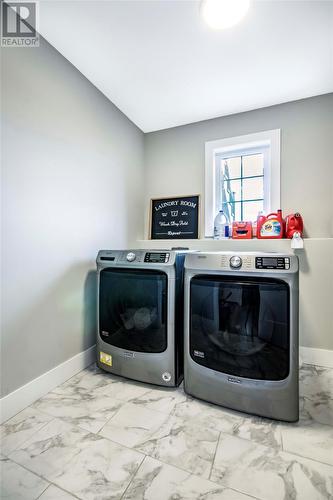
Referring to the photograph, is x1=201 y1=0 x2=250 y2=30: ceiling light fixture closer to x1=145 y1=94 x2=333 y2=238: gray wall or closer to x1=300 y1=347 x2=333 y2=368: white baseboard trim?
x1=145 y1=94 x2=333 y2=238: gray wall

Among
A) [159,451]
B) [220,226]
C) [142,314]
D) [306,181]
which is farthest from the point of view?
[220,226]

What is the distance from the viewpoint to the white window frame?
2.08m

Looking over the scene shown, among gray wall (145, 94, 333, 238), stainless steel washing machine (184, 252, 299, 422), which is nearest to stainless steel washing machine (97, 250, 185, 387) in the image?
stainless steel washing machine (184, 252, 299, 422)

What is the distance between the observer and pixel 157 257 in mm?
1449

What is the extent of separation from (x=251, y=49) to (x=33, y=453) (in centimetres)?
254

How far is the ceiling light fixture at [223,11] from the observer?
119 cm

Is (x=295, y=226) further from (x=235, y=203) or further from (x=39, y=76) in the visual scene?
(x=39, y=76)

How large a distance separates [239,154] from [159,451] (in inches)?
95.1

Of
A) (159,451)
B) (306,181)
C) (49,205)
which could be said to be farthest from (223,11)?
(159,451)

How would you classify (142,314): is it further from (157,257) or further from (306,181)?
(306,181)

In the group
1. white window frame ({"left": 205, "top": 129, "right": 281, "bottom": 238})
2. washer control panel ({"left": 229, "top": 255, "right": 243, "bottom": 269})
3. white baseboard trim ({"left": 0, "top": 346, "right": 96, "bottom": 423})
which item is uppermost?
white window frame ({"left": 205, "top": 129, "right": 281, "bottom": 238})

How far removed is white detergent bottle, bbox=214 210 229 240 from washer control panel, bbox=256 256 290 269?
109 centimetres

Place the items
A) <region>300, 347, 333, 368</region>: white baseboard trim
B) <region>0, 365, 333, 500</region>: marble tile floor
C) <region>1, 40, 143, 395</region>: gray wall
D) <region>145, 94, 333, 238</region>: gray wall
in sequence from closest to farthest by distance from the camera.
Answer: <region>0, 365, 333, 500</region>: marble tile floor, <region>1, 40, 143, 395</region>: gray wall, <region>300, 347, 333, 368</region>: white baseboard trim, <region>145, 94, 333, 238</region>: gray wall

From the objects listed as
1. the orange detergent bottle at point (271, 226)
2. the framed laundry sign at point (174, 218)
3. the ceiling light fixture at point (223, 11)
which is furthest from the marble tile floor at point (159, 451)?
the ceiling light fixture at point (223, 11)
